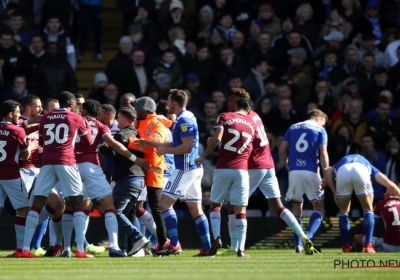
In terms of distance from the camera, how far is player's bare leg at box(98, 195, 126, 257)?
1773cm

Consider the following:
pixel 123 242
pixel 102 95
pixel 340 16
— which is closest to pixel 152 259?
pixel 123 242

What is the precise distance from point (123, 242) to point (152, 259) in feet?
5.33

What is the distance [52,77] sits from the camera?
24156 millimetres

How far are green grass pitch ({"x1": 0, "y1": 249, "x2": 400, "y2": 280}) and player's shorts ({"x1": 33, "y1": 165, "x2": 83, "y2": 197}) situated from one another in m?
1.09

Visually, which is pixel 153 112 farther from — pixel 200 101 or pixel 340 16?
pixel 340 16

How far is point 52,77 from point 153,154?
644 cm

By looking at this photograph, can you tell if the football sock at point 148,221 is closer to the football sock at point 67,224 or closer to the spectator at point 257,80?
the football sock at point 67,224

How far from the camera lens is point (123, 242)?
18562 mm

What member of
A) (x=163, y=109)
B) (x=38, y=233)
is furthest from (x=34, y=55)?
(x=38, y=233)

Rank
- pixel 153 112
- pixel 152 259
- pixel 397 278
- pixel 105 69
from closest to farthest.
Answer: pixel 397 278
pixel 152 259
pixel 153 112
pixel 105 69

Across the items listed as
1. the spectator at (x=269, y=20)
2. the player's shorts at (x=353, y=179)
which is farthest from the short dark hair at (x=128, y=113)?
the spectator at (x=269, y=20)

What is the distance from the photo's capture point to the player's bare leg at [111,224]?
698 inches

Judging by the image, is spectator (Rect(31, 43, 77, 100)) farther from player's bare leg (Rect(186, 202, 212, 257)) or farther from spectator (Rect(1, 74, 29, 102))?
player's bare leg (Rect(186, 202, 212, 257))
